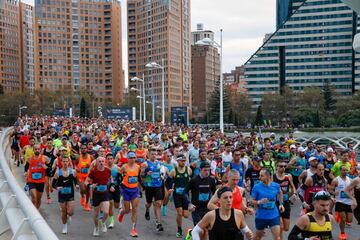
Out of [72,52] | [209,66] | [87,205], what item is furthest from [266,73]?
[87,205]

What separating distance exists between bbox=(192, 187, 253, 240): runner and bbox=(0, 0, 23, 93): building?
17198 cm

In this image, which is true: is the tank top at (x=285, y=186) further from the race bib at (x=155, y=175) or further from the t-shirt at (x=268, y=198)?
the race bib at (x=155, y=175)

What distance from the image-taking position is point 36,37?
165125mm

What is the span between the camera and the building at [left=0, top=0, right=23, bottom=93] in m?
170

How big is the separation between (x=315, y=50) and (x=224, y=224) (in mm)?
141901

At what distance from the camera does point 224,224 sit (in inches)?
207

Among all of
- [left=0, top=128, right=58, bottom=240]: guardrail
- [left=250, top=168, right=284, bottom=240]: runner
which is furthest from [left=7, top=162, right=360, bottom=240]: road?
[left=0, top=128, right=58, bottom=240]: guardrail

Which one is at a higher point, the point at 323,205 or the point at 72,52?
the point at 72,52

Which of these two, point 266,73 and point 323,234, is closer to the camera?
point 323,234

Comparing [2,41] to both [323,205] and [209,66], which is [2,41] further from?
[323,205]

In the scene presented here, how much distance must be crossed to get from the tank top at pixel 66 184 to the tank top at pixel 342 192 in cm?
573

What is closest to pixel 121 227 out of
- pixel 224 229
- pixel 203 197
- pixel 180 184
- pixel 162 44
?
pixel 180 184

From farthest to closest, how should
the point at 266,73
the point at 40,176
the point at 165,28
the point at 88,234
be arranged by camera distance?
the point at 266,73, the point at 165,28, the point at 40,176, the point at 88,234

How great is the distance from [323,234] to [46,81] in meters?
167
